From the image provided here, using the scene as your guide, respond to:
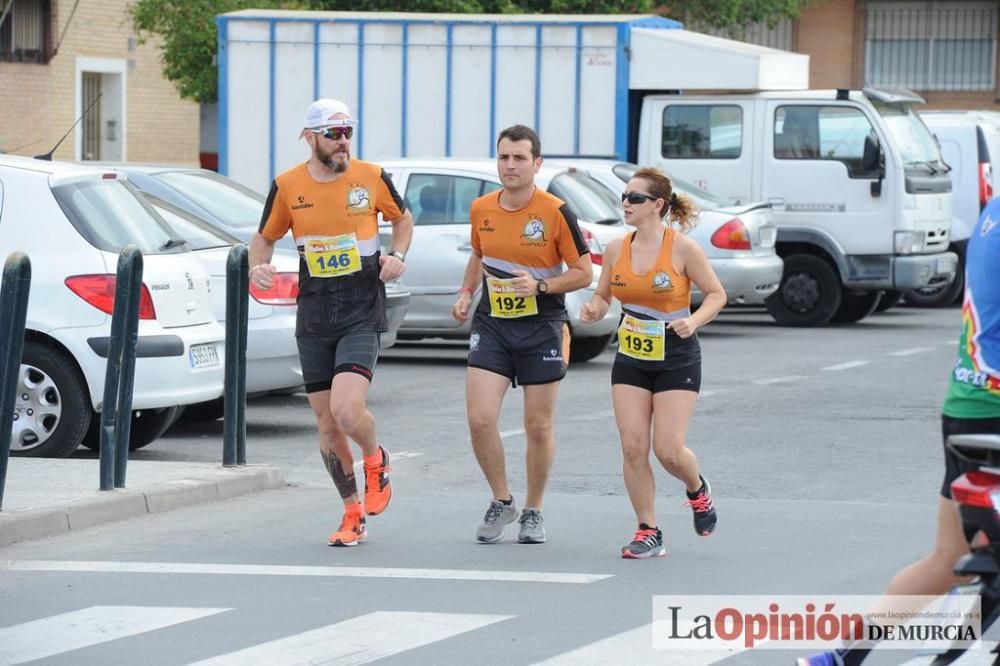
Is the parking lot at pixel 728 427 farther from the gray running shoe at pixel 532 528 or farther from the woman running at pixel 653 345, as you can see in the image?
the woman running at pixel 653 345

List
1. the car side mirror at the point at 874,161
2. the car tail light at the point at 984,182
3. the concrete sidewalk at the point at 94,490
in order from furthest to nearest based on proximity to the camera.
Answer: the car tail light at the point at 984,182, the car side mirror at the point at 874,161, the concrete sidewalk at the point at 94,490

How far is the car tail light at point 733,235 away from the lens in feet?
60.5

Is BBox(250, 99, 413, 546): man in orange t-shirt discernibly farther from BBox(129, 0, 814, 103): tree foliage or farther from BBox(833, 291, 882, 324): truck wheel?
BBox(129, 0, 814, 103): tree foliage

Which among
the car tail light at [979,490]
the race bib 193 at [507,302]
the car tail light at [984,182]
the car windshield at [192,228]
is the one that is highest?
the car tail light at [984,182]

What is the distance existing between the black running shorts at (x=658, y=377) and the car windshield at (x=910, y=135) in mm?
12377

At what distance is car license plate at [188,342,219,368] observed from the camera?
34.2 ft

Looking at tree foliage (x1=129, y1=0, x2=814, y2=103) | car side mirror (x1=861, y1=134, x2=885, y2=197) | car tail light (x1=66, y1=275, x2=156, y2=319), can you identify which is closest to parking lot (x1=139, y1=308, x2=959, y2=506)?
car tail light (x1=66, y1=275, x2=156, y2=319)

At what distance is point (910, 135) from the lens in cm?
2019

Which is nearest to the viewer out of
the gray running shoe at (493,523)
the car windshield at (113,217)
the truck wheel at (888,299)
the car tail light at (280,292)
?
the gray running shoe at (493,523)

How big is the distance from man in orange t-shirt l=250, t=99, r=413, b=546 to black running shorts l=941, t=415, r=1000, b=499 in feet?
10.9

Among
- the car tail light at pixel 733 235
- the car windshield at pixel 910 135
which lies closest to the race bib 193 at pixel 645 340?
the car tail light at pixel 733 235

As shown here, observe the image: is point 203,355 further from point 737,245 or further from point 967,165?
point 967,165

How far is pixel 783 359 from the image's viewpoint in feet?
55.0

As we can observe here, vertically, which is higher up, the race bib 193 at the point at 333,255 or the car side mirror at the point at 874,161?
the car side mirror at the point at 874,161
